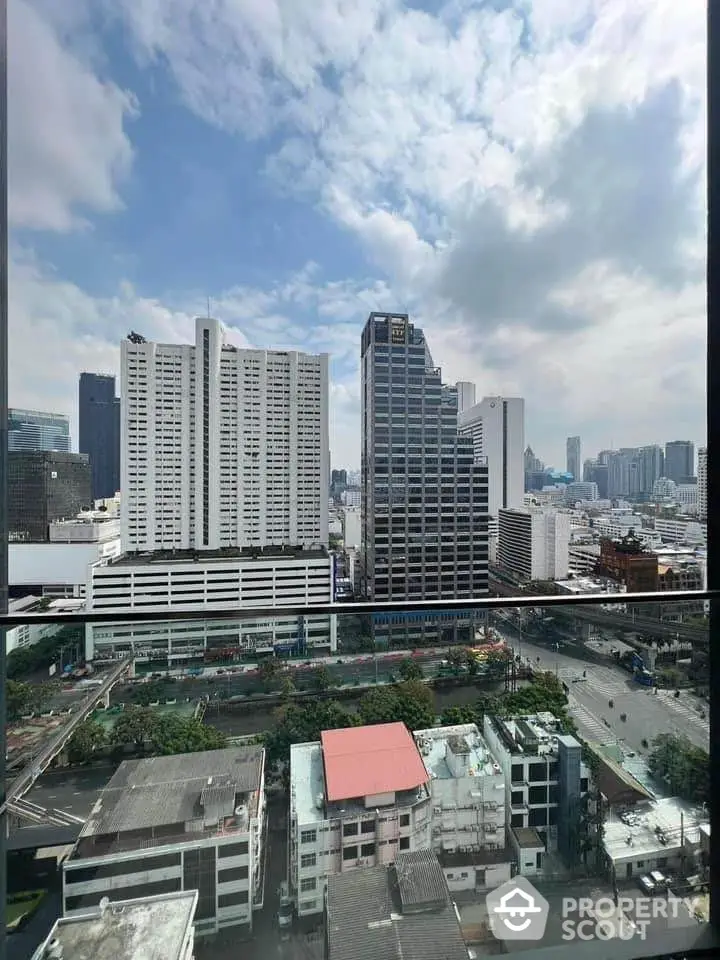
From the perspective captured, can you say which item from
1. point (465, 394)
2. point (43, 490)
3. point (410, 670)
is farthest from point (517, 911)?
point (43, 490)

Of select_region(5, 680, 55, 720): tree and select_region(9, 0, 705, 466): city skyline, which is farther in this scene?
select_region(9, 0, 705, 466): city skyline

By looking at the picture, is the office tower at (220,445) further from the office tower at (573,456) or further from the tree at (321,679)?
the office tower at (573,456)

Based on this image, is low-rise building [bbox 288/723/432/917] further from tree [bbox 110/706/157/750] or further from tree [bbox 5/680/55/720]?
Result: tree [bbox 5/680/55/720]

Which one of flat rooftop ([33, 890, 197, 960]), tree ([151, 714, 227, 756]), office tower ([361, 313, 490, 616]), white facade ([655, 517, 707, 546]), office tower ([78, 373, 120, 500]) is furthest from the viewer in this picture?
office tower ([361, 313, 490, 616])

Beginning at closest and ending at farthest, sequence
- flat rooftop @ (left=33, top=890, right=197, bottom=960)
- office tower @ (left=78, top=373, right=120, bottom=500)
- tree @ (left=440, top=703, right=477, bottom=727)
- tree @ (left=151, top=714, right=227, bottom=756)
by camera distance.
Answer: flat rooftop @ (left=33, top=890, right=197, bottom=960), tree @ (left=151, top=714, right=227, bottom=756), tree @ (left=440, top=703, right=477, bottom=727), office tower @ (left=78, top=373, right=120, bottom=500)

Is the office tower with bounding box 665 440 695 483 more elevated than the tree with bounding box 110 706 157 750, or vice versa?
the office tower with bounding box 665 440 695 483

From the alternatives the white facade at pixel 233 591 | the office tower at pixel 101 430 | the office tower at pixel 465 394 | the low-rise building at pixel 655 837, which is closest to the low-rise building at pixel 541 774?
the low-rise building at pixel 655 837

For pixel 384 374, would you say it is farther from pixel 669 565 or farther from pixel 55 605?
pixel 55 605

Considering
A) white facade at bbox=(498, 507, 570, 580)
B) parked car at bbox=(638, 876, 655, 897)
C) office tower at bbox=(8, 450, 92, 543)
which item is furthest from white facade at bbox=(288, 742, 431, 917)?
office tower at bbox=(8, 450, 92, 543)

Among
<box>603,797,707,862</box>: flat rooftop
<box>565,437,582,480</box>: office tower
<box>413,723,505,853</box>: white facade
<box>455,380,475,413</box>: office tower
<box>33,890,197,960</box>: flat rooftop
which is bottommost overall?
<box>33,890,197,960</box>: flat rooftop
